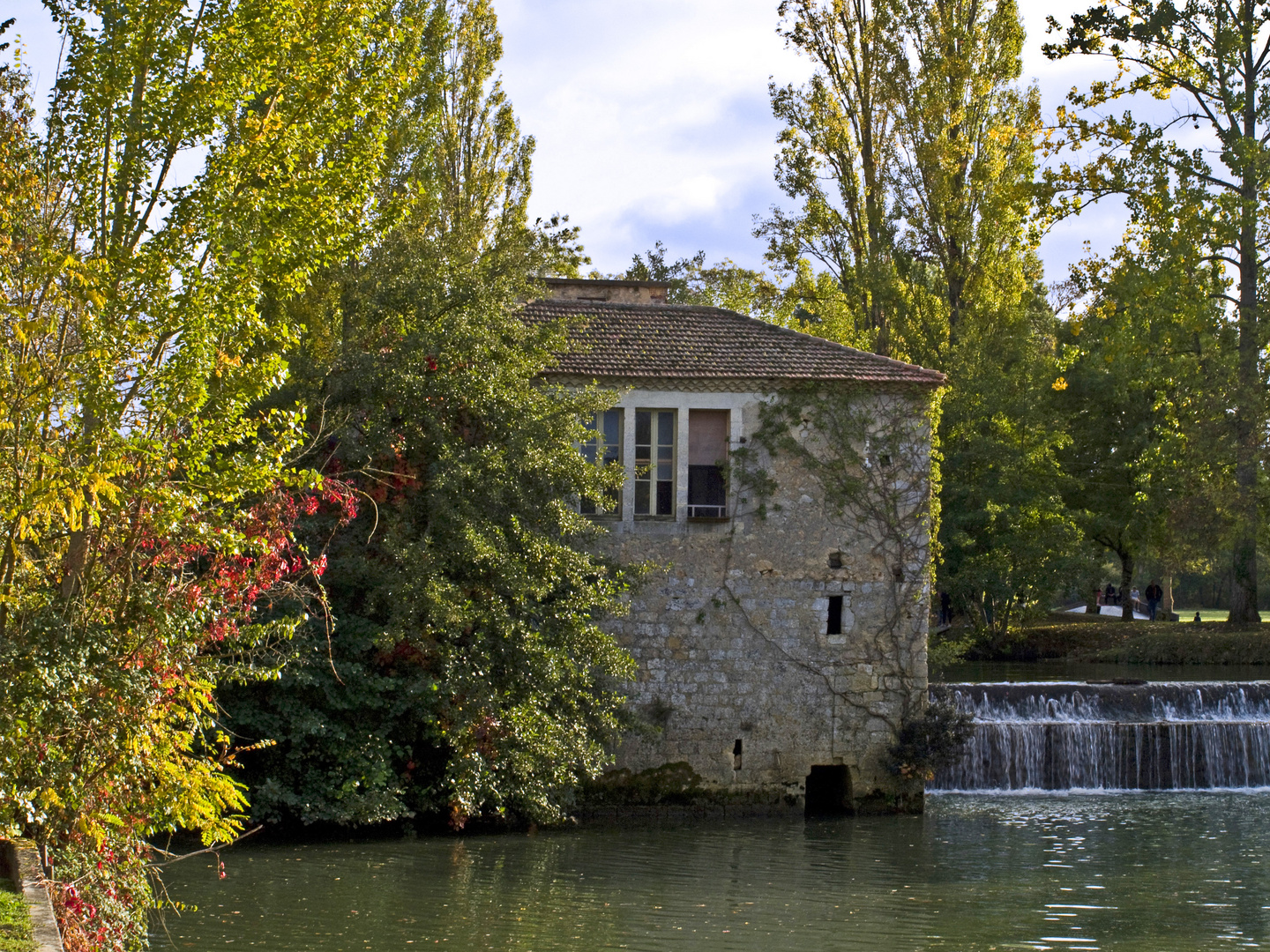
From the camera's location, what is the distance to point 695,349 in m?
16.5

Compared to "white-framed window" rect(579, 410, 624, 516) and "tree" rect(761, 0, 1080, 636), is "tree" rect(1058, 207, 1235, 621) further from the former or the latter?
"white-framed window" rect(579, 410, 624, 516)

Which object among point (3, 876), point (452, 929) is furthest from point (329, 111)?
point (452, 929)


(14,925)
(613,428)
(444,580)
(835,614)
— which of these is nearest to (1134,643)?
(835,614)

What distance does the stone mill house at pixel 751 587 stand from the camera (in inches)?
624

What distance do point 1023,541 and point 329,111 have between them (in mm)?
24701

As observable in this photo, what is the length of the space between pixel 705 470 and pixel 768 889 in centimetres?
553

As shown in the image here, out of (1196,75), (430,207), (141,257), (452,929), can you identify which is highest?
(1196,75)

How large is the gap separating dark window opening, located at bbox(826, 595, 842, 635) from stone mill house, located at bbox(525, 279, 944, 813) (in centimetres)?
2

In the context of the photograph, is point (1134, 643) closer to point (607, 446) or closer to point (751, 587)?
point (751, 587)

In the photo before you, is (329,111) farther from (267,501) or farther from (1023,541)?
(1023,541)

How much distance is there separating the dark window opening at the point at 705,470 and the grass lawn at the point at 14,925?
32.1 ft

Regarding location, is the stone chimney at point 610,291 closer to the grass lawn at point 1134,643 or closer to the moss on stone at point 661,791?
the moss on stone at point 661,791

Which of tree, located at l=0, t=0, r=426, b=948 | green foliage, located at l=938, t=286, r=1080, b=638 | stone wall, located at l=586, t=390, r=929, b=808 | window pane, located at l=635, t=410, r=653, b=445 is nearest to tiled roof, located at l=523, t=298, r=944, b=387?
stone wall, located at l=586, t=390, r=929, b=808

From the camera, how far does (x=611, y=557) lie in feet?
51.2
